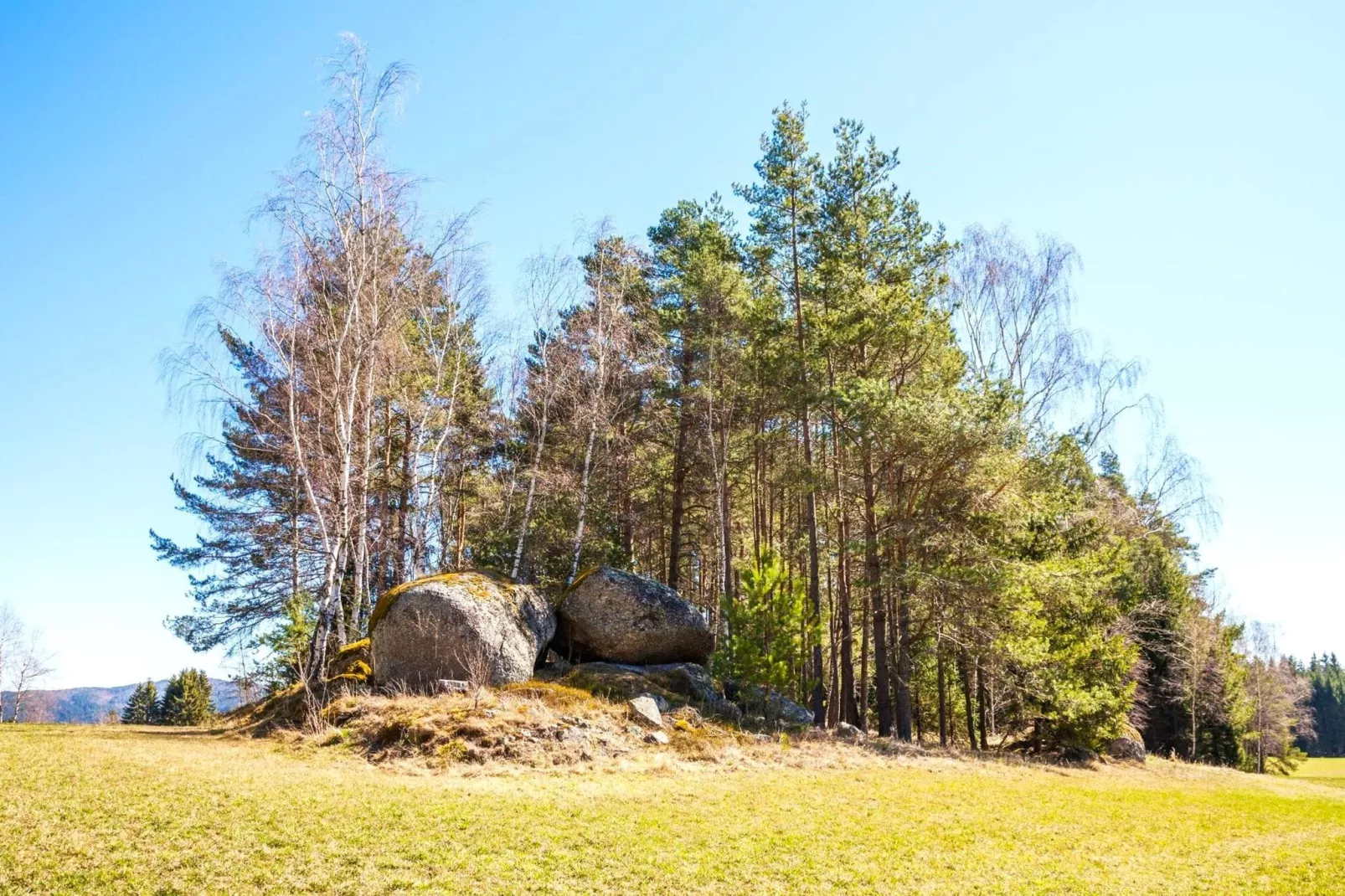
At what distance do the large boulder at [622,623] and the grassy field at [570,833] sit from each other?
486 centimetres

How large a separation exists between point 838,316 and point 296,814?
13.9m

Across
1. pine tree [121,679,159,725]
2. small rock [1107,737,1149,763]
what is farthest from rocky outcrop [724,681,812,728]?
pine tree [121,679,159,725]

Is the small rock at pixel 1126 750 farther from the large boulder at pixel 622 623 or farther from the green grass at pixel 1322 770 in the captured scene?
the green grass at pixel 1322 770

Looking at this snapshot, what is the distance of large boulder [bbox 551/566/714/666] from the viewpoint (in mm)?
15516

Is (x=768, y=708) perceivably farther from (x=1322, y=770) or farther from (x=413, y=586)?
(x=1322, y=770)

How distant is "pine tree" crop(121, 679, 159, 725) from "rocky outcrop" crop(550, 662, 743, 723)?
27327 mm

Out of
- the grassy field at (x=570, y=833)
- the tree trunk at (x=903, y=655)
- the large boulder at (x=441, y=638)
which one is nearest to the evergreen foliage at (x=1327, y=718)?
the tree trunk at (x=903, y=655)

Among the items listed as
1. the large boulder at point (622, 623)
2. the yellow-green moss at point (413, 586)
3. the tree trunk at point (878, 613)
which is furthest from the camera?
the tree trunk at point (878, 613)

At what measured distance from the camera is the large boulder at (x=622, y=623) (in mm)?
15516

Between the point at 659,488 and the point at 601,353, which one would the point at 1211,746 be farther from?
the point at 601,353

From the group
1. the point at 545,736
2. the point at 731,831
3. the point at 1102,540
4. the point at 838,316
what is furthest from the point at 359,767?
the point at 1102,540

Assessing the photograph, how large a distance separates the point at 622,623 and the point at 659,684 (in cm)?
152

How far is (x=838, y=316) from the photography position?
16.7 metres

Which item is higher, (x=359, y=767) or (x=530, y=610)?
(x=530, y=610)
